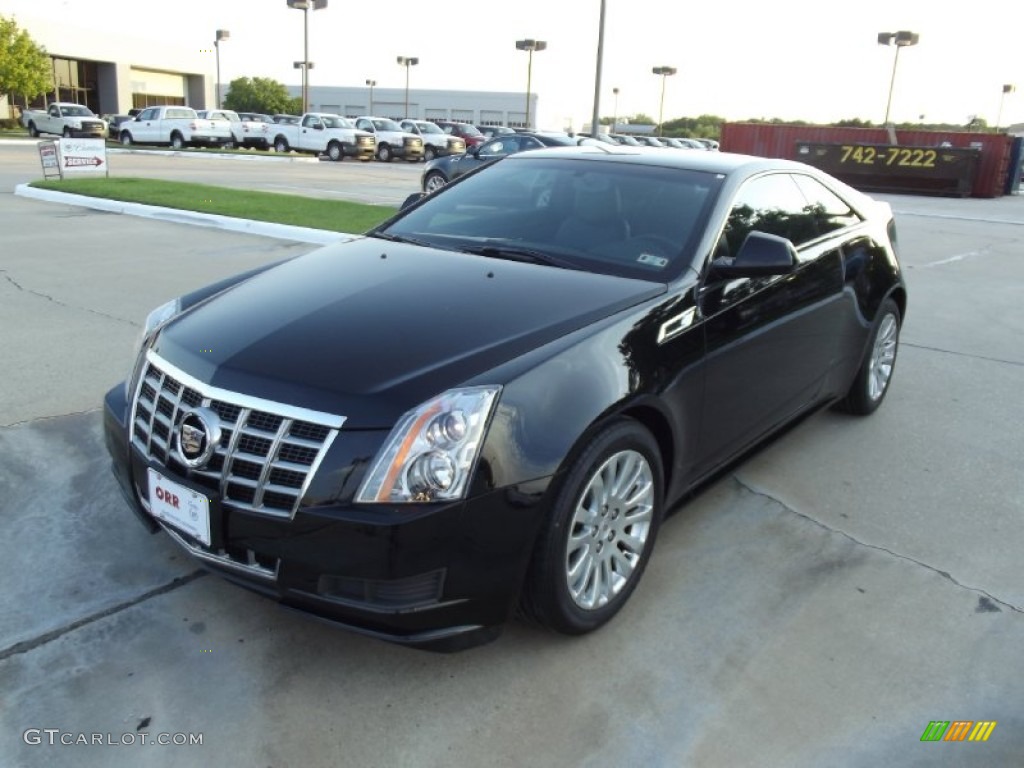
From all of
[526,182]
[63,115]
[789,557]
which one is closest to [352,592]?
[789,557]

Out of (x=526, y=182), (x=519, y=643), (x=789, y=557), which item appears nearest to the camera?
(x=519, y=643)

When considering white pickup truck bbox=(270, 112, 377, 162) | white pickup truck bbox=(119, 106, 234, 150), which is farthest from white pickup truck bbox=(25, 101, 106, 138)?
white pickup truck bbox=(270, 112, 377, 162)

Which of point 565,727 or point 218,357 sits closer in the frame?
point 565,727

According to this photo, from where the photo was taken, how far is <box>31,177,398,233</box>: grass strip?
12.2 m

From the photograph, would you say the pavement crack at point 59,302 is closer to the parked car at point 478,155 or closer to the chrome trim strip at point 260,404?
the chrome trim strip at point 260,404

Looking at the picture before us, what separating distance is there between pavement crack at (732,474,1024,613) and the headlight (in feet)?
6.85

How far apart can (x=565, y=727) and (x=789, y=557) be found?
57.9 inches

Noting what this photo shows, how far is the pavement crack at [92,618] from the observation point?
282 cm

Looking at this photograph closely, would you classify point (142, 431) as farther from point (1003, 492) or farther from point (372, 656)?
point (1003, 492)

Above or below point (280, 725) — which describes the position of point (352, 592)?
above

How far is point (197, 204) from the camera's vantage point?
1335 cm

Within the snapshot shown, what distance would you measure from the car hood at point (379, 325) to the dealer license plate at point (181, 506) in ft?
1.12

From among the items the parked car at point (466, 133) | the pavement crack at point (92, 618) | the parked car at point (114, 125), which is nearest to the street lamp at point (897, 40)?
the parked car at point (466, 133)

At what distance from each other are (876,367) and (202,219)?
960 centimetres
